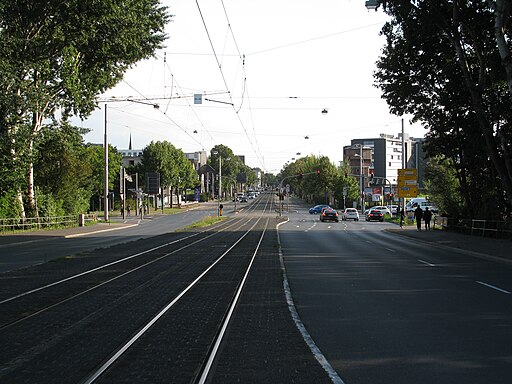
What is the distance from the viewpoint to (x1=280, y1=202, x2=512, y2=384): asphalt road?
21.6 feet

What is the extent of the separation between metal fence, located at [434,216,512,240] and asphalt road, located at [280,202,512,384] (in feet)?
37.2

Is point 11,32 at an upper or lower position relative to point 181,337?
upper

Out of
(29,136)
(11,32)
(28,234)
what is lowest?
(28,234)

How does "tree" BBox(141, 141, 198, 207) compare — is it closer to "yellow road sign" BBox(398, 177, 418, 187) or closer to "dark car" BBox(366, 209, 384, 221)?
"dark car" BBox(366, 209, 384, 221)

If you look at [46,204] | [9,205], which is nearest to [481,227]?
[9,205]

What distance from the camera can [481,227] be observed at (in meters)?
32.2

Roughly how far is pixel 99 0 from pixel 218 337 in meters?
29.0

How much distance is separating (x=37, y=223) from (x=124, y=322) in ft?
113

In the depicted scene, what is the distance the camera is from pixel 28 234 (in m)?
36.3

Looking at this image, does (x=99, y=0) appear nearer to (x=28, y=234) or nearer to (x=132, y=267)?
(x=28, y=234)

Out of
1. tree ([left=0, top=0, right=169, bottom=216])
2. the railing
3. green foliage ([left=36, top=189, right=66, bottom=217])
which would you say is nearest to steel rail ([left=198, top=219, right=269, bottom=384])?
tree ([left=0, top=0, right=169, bottom=216])

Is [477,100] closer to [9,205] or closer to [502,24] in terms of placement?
[502,24]

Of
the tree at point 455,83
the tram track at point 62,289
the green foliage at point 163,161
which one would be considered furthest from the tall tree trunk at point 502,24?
the green foliage at point 163,161

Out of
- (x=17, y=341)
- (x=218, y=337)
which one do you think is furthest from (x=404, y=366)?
(x=17, y=341)
